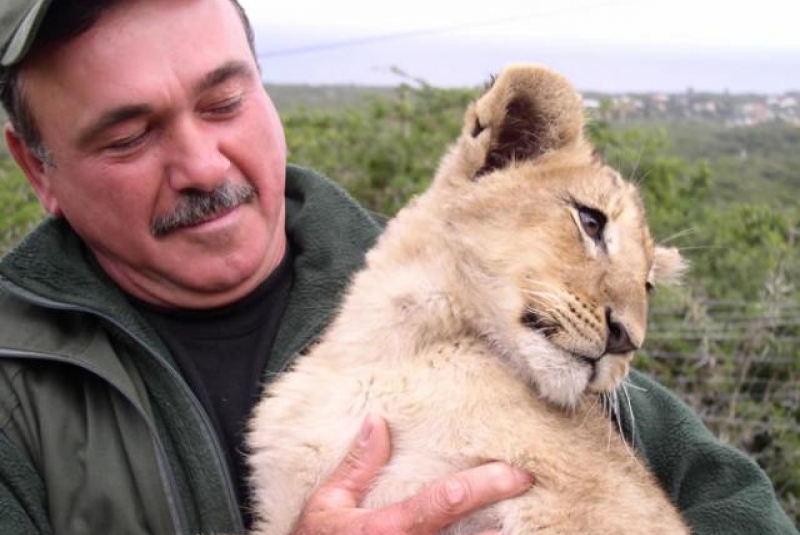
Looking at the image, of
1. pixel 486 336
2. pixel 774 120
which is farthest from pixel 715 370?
pixel 774 120

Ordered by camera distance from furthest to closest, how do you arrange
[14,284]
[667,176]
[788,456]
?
[667,176] → [788,456] → [14,284]

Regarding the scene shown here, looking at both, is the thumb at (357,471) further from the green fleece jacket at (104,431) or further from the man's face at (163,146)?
the man's face at (163,146)

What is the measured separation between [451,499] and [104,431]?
1.22 metres

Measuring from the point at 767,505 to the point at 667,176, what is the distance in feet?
35.4

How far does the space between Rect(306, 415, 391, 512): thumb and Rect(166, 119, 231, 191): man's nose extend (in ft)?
3.56

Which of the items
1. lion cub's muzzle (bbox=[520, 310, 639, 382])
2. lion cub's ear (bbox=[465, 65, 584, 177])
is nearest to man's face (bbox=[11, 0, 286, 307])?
lion cub's ear (bbox=[465, 65, 584, 177])

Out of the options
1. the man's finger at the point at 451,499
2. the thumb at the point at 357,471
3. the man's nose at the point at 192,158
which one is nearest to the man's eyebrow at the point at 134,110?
the man's nose at the point at 192,158

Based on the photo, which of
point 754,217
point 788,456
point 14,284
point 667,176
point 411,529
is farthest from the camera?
point 667,176

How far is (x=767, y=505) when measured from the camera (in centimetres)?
334

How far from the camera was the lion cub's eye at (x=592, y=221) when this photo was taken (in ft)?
11.2

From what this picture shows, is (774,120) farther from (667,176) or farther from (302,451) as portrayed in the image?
(302,451)

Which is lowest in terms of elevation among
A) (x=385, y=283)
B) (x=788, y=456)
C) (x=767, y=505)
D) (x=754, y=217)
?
(x=788, y=456)

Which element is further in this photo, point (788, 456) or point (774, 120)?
point (774, 120)

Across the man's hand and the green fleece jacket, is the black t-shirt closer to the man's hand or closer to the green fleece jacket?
the green fleece jacket
